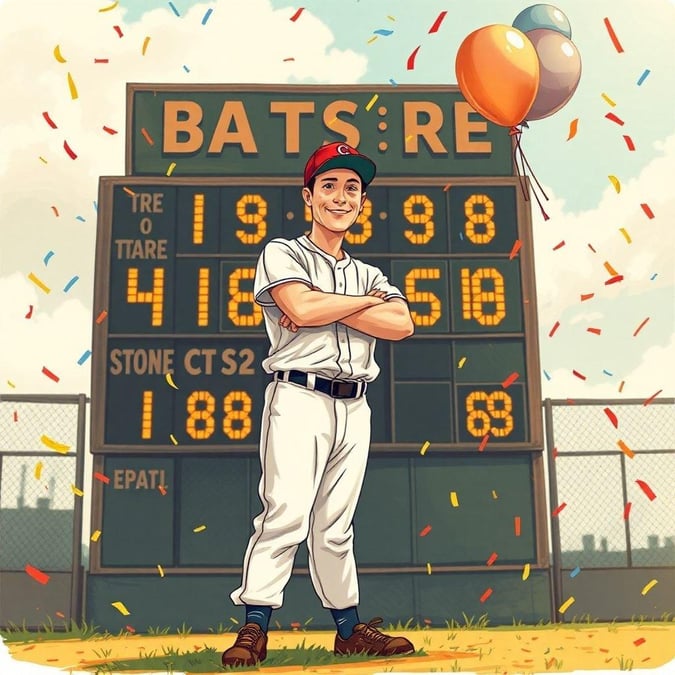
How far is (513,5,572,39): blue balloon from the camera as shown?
642 cm

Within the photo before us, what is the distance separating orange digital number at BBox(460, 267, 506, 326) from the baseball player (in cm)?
177

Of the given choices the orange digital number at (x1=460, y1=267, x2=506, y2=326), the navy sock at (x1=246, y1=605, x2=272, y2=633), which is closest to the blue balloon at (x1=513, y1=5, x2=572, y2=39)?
the orange digital number at (x1=460, y1=267, x2=506, y2=326)

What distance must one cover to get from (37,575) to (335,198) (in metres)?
3.95

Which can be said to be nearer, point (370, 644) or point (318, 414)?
point (318, 414)

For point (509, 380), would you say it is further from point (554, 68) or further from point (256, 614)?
point (256, 614)

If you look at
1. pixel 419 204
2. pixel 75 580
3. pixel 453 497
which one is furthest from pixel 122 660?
pixel 419 204

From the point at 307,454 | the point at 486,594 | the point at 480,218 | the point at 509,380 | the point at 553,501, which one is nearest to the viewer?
the point at 307,454

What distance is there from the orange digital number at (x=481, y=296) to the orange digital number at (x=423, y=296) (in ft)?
0.66

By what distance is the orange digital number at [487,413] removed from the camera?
22.4ft

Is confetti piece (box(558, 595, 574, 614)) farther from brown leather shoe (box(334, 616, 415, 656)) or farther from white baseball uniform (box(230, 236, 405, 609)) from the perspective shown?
white baseball uniform (box(230, 236, 405, 609))

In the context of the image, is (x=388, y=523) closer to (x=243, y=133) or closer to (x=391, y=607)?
(x=391, y=607)

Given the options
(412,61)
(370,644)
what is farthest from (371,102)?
(370,644)

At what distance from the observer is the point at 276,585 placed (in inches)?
192

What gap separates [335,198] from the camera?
524 cm
